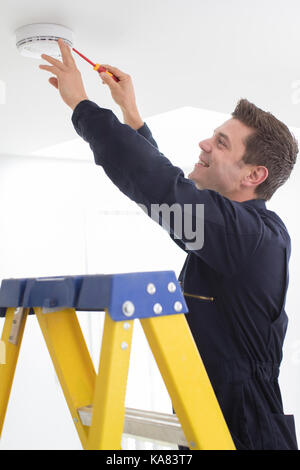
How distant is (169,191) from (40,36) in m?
0.83

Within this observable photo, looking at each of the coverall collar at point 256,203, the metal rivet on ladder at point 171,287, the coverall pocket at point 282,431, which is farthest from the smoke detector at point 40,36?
the coverall pocket at point 282,431

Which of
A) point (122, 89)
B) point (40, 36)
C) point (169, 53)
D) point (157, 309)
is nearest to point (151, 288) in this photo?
point (157, 309)

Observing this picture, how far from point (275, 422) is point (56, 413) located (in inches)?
104

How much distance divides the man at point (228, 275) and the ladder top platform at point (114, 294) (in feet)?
0.77

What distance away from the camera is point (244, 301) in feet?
4.54

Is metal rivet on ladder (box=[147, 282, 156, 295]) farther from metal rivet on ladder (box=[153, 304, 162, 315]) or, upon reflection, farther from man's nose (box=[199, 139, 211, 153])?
man's nose (box=[199, 139, 211, 153])

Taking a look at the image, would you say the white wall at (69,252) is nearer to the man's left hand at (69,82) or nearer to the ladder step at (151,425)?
the man's left hand at (69,82)

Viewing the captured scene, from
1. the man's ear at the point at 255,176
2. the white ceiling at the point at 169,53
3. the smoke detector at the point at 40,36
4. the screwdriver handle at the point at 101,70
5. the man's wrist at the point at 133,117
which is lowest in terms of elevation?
the man's ear at the point at 255,176

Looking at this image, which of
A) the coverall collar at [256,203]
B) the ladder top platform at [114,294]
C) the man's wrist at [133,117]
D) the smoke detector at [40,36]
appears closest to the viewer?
the ladder top platform at [114,294]

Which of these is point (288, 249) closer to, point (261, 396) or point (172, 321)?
point (261, 396)

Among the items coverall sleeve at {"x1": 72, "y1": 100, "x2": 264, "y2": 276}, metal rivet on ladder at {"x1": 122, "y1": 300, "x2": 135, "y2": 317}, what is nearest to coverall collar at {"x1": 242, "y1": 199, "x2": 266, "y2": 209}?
coverall sleeve at {"x1": 72, "y1": 100, "x2": 264, "y2": 276}

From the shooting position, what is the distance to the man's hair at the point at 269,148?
160 centimetres

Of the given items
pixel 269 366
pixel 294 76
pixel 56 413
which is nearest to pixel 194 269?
pixel 269 366

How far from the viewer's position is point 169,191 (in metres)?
1.27
